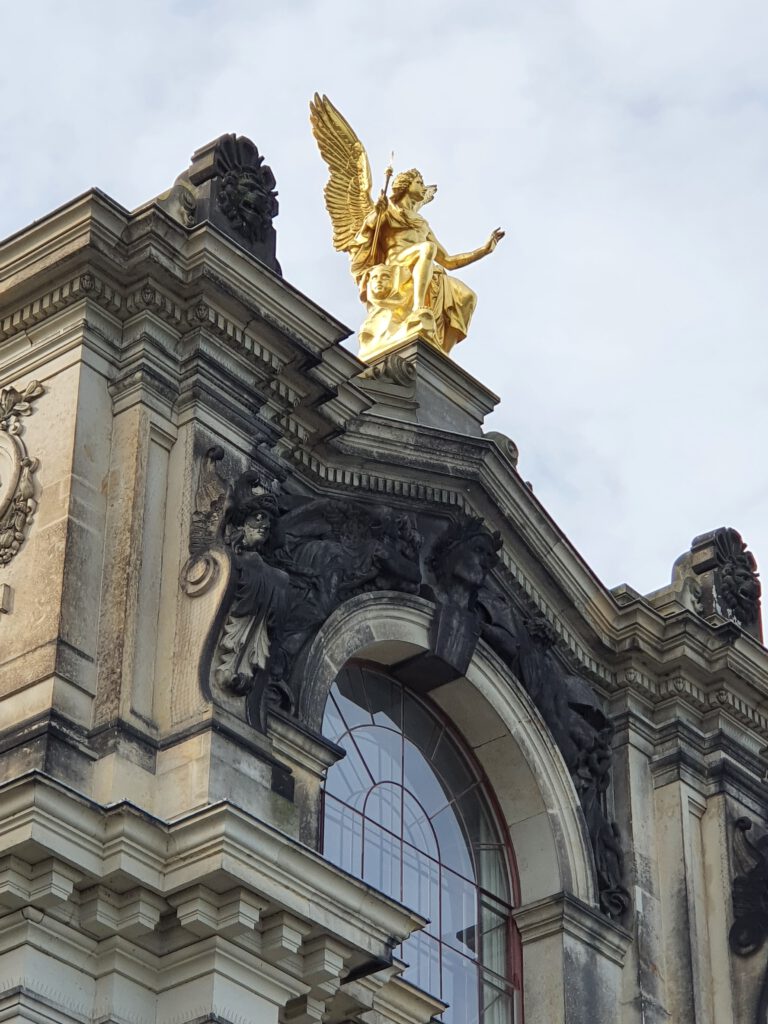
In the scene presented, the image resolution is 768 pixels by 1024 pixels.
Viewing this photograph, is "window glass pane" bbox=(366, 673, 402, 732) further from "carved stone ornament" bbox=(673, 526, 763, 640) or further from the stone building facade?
"carved stone ornament" bbox=(673, 526, 763, 640)

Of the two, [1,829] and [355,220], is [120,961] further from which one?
[355,220]

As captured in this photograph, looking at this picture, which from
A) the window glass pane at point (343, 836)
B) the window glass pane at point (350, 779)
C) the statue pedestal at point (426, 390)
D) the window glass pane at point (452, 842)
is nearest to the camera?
the window glass pane at point (343, 836)

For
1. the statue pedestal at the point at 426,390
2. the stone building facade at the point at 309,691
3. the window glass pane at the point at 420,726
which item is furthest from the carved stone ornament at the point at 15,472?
the window glass pane at the point at 420,726

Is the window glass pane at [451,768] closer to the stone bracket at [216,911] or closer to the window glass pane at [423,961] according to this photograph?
the window glass pane at [423,961]

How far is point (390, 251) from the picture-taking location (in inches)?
851

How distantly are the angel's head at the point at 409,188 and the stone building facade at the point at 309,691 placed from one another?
1.66 m

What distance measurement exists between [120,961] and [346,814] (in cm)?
345

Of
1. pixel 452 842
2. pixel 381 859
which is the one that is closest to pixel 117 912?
pixel 381 859

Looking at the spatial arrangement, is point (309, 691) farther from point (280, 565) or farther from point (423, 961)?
point (423, 961)

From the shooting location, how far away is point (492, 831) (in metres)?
20.0

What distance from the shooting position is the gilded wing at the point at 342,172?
2172 cm

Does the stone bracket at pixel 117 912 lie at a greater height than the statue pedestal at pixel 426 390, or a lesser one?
lesser

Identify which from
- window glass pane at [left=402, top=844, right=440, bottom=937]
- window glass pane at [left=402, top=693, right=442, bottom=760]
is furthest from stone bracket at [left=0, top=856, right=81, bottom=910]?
window glass pane at [left=402, top=693, right=442, bottom=760]

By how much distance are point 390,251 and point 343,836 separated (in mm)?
5383
